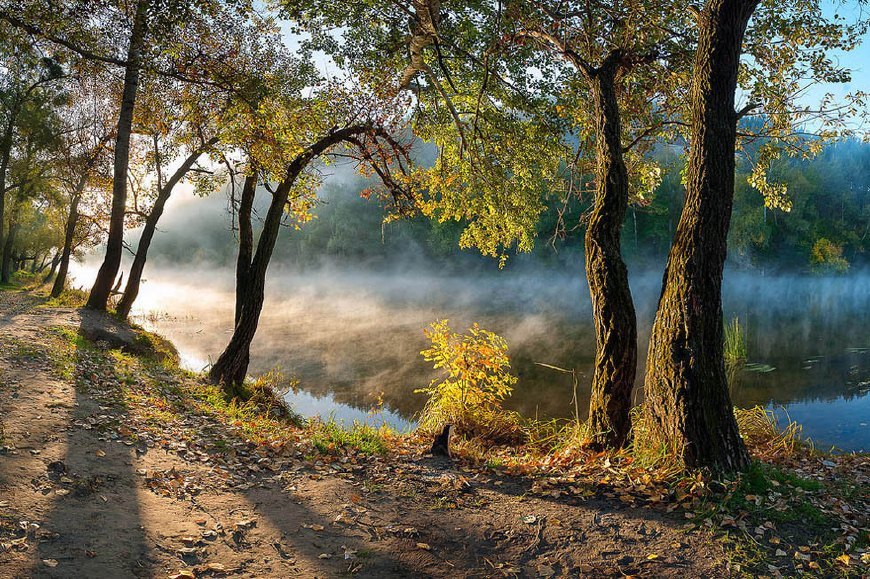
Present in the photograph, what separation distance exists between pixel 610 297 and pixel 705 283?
1204 mm

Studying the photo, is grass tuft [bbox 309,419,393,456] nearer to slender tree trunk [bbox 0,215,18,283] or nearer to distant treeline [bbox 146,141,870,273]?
slender tree trunk [bbox 0,215,18,283]

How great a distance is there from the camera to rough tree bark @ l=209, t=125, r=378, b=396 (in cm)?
1053

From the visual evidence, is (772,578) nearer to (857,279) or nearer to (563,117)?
(563,117)

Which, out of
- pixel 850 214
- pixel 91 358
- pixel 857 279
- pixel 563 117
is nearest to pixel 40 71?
pixel 91 358

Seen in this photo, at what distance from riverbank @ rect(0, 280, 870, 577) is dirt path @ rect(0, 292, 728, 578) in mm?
16

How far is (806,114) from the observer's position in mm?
7863

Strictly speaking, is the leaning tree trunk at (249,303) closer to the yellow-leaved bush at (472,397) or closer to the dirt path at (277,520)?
the yellow-leaved bush at (472,397)

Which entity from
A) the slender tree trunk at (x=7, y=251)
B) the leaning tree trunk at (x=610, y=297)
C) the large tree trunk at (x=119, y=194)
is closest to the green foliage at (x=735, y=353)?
the leaning tree trunk at (x=610, y=297)

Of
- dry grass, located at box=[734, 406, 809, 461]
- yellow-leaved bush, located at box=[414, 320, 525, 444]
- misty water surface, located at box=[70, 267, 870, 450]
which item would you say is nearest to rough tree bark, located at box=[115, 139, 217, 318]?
misty water surface, located at box=[70, 267, 870, 450]

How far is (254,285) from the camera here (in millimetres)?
10742

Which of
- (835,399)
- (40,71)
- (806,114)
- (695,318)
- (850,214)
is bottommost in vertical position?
(835,399)

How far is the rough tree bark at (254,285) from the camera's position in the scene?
1053 centimetres

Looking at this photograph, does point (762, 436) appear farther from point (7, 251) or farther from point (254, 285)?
point (7, 251)

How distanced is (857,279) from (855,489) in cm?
6100
